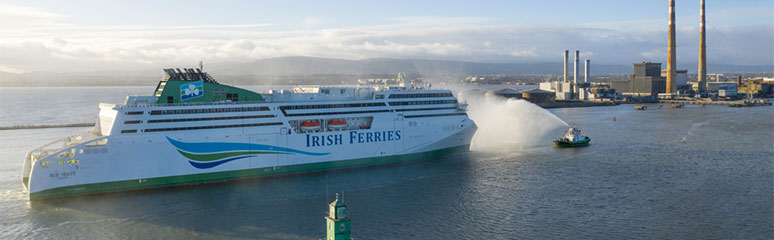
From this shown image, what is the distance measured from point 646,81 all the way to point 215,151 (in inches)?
3391

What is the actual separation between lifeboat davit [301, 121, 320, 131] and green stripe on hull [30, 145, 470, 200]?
150 centimetres

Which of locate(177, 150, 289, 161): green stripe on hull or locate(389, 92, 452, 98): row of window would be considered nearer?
locate(177, 150, 289, 161): green stripe on hull

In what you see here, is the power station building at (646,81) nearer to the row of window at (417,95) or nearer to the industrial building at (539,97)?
the industrial building at (539,97)

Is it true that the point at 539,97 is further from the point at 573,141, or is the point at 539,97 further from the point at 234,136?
the point at 234,136

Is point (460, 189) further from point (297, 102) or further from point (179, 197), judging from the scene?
point (179, 197)

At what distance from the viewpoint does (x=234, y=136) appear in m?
22.8

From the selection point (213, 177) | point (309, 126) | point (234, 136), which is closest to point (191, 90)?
point (234, 136)

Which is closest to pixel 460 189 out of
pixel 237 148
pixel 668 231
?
pixel 668 231

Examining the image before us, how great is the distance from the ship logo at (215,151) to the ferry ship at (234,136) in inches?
1.5

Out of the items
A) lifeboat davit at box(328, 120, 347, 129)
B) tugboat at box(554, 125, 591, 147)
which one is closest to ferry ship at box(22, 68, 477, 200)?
lifeboat davit at box(328, 120, 347, 129)

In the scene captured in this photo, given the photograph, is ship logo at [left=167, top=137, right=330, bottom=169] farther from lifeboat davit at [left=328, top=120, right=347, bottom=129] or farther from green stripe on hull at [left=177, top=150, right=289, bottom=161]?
lifeboat davit at [left=328, top=120, right=347, bottom=129]

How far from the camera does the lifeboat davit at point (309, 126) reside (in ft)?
79.9

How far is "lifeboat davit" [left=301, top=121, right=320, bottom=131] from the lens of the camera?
24359mm

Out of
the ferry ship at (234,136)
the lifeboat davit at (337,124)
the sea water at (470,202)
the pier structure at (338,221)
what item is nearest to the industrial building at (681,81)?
the sea water at (470,202)
